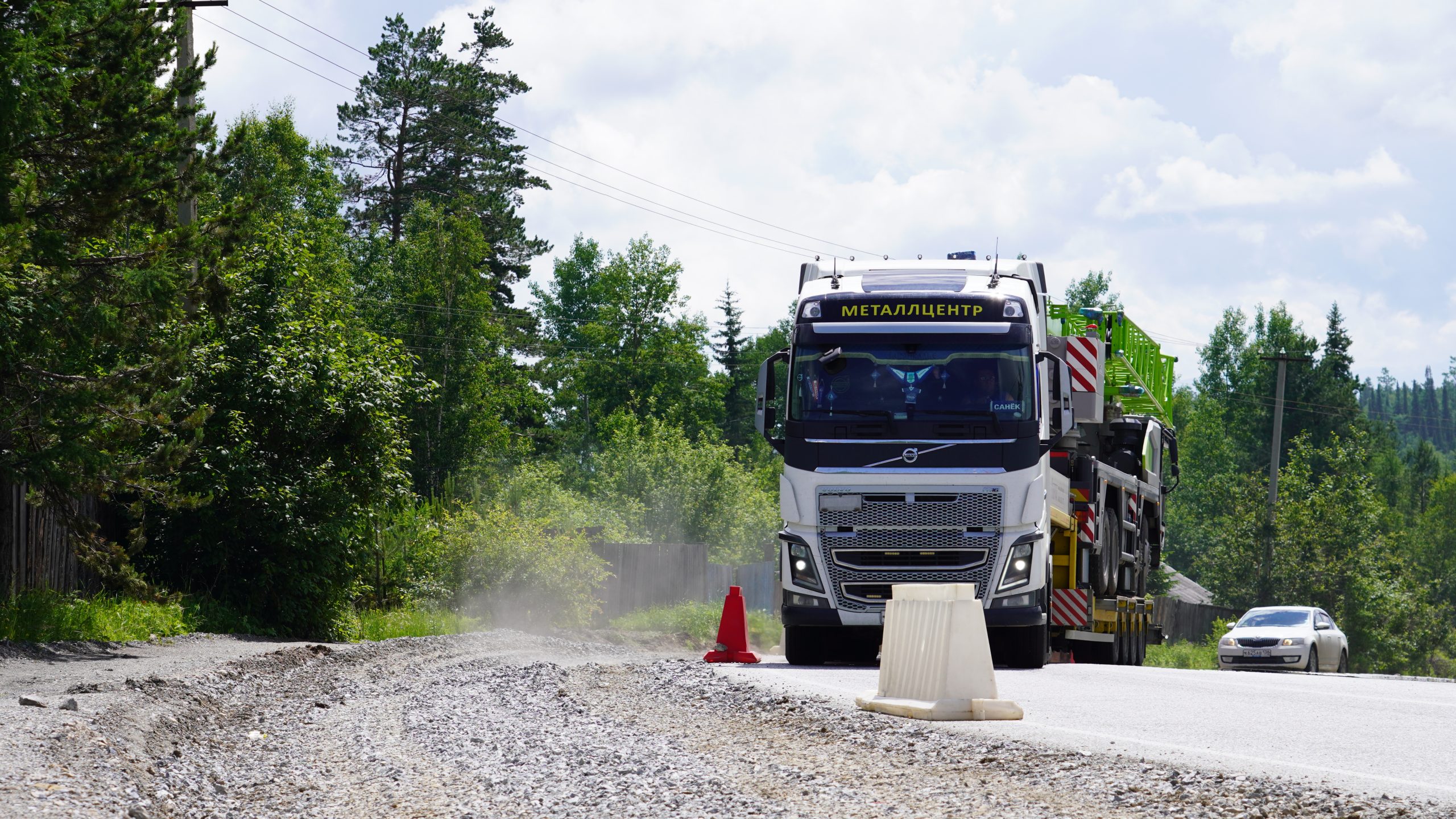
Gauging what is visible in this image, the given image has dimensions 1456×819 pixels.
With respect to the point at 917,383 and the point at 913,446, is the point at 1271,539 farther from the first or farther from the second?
the point at 913,446

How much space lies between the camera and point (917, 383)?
14.1m

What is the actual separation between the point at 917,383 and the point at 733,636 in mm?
4343

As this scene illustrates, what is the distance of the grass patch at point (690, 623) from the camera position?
1278 inches

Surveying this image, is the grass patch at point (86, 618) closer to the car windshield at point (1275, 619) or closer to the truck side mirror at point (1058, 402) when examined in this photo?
the truck side mirror at point (1058, 402)

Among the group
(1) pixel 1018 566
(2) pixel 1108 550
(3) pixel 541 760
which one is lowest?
(3) pixel 541 760

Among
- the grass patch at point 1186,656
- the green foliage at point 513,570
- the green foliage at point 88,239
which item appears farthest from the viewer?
the grass patch at point 1186,656

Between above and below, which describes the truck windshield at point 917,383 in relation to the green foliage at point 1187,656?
above

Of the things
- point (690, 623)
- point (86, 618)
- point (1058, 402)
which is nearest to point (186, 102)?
point (86, 618)

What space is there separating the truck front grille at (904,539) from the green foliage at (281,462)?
8731 millimetres

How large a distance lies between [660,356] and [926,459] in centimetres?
6067

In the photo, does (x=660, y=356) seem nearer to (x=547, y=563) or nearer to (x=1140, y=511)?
(x=547, y=563)

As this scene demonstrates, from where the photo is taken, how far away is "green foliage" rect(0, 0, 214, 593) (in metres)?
13.6

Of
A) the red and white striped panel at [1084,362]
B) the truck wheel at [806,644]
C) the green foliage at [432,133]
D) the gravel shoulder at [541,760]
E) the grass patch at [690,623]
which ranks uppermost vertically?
the green foliage at [432,133]

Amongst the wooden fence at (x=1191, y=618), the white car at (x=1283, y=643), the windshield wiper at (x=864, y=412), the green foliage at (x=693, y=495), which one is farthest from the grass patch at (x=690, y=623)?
the wooden fence at (x=1191, y=618)
